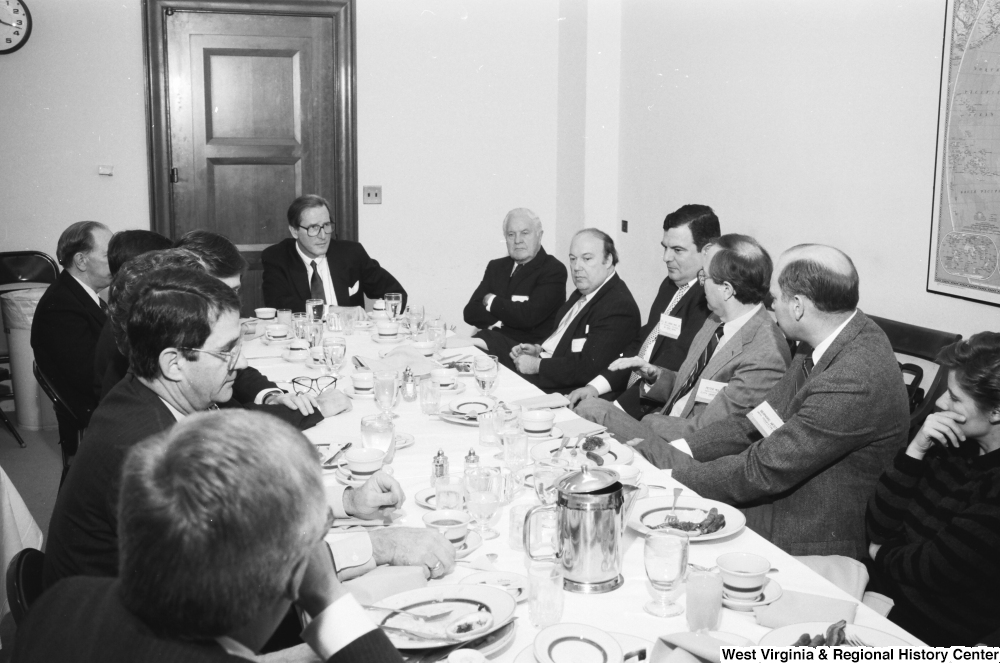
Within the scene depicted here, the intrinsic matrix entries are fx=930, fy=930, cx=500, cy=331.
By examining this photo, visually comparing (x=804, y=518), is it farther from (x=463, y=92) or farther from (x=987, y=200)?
(x=463, y=92)

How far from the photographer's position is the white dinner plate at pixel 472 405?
2.93 metres

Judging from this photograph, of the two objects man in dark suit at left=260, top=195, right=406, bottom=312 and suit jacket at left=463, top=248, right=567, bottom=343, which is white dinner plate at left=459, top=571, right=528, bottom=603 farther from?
man in dark suit at left=260, top=195, right=406, bottom=312

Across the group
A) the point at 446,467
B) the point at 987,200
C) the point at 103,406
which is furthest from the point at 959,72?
the point at 103,406

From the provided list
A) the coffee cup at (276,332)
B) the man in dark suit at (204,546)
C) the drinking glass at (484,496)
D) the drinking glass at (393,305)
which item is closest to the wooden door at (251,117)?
the drinking glass at (393,305)

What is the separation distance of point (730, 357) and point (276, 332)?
2.24 meters

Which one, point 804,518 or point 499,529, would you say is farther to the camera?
point 804,518

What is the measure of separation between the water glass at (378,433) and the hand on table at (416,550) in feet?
2.21

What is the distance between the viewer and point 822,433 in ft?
8.11

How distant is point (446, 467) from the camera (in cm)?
223

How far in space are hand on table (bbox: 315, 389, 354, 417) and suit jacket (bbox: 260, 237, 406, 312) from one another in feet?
7.91

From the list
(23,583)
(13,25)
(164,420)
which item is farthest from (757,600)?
Result: (13,25)

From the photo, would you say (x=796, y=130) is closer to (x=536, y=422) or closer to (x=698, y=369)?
(x=698, y=369)

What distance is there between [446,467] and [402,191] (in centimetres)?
492

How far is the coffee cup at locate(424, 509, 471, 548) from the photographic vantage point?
74.3 inches
